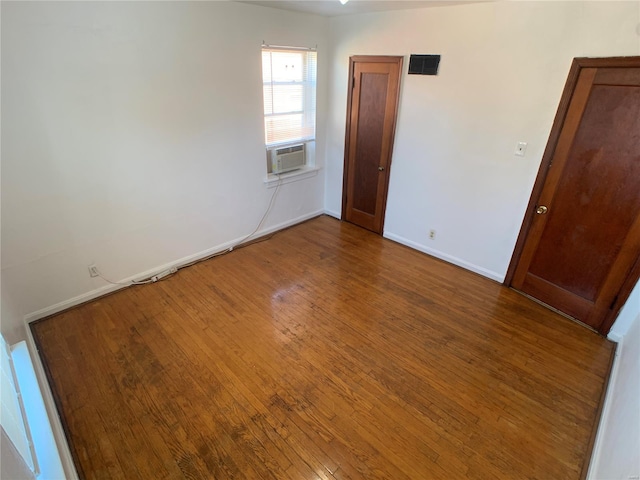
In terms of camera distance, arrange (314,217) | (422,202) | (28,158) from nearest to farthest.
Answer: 1. (28,158)
2. (422,202)
3. (314,217)

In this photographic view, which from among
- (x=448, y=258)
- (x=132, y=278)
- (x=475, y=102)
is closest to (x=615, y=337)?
(x=448, y=258)

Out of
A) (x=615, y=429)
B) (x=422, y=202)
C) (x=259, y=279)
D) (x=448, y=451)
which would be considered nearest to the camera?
(x=615, y=429)

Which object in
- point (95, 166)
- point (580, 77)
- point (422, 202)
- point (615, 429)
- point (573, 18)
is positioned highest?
point (573, 18)

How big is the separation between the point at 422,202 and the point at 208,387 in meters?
2.87

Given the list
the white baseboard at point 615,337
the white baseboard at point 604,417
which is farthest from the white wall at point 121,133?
the white baseboard at point 615,337

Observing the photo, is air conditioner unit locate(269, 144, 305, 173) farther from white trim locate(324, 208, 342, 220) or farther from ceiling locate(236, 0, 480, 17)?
ceiling locate(236, 0, 480, 17)

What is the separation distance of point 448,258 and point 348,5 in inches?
109

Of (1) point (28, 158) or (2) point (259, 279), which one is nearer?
(1) point (28, 158)

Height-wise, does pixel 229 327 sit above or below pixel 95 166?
below

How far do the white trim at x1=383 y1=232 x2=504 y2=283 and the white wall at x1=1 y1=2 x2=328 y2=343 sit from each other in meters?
1.96

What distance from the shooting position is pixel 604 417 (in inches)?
81.2

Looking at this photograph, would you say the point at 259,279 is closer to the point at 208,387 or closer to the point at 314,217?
the point at 208,387

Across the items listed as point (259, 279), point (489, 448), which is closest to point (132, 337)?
point (259, 279)

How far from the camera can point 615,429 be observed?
5.83 feet
